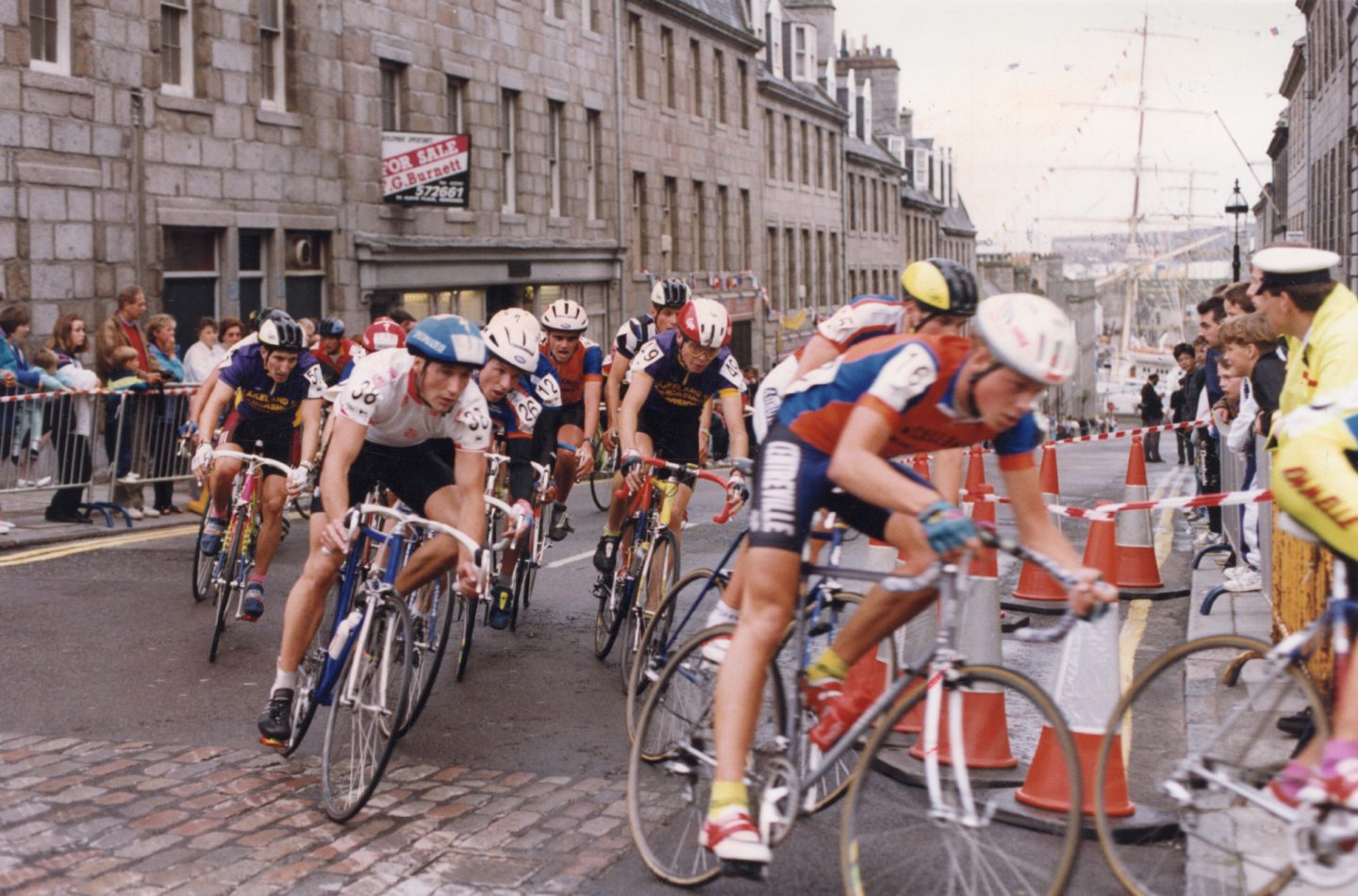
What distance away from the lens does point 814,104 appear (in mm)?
58219

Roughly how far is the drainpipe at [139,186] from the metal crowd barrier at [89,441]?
5.13 m

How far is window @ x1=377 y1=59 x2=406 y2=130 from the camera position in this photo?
91.4 ft

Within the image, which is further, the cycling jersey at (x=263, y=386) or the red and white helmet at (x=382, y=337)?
the red and white helmet at (x=382, y=337)

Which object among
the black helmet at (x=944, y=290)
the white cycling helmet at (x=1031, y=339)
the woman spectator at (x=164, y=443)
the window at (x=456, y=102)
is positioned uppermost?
the window at (x=456, y=102)

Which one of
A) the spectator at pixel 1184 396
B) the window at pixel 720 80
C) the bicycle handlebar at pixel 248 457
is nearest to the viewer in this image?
the bicycle handlebar at pixel 248 457

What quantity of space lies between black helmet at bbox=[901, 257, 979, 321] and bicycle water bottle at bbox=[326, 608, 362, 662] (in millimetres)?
2498

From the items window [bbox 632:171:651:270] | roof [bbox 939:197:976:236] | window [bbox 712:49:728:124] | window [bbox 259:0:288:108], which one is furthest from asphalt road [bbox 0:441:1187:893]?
roof [bbox 939:197:976:236]

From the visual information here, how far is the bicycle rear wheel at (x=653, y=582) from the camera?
8461 mm

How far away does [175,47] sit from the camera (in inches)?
875

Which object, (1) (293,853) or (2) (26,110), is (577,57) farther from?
(1) (293,853)

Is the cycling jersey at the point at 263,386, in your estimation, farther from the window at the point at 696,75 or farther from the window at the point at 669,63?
the window at the point at 696,75

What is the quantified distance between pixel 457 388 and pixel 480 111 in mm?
25017

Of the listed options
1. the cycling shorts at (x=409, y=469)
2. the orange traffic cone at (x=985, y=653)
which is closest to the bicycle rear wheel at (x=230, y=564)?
the cycling shorts at (x=409, y=469)

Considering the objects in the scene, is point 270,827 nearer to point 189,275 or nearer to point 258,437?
point 258,437
